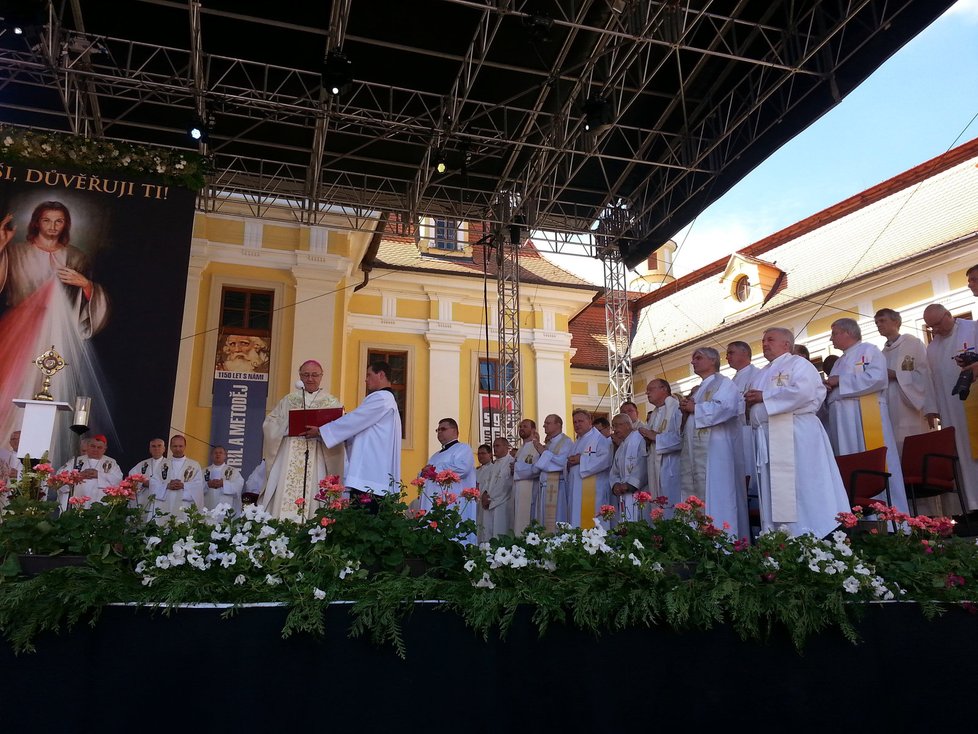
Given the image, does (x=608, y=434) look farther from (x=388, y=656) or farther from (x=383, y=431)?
(x=388, y=656)

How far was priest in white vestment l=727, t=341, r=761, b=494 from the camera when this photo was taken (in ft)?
24.3

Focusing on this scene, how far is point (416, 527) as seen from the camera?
423 cm

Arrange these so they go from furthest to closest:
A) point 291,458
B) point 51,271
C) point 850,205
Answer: point 850,205 → point 51,271 → point 291,458

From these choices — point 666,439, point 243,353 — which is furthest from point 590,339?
point 666,439

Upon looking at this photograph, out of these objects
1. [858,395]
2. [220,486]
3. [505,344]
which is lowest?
[220,486]

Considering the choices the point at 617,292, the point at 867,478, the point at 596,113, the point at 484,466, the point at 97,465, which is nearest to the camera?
the point at 867,478

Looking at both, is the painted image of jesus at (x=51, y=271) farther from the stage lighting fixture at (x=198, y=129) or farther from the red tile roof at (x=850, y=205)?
the red tile roof at (x=850, y=205)

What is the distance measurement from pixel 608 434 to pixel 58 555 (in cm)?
713

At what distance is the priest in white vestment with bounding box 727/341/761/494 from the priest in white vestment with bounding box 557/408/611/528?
2280 millimetres

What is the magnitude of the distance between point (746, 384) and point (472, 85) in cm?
712

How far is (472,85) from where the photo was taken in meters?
12.4

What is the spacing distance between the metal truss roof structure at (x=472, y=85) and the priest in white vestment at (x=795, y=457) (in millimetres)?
5562

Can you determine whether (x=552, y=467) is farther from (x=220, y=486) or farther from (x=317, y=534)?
(x=317, y=534)

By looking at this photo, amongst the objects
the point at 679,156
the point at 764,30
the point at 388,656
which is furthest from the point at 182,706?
the point at 679,156
